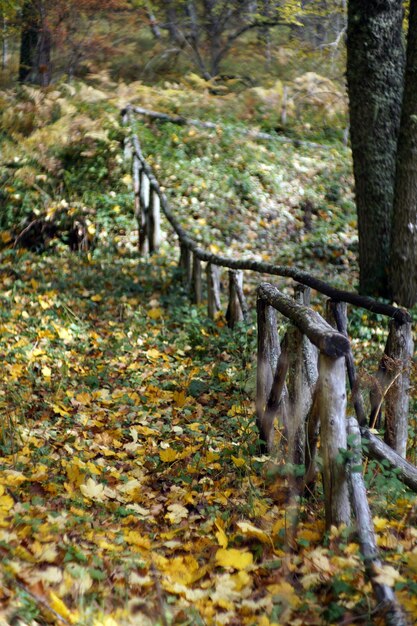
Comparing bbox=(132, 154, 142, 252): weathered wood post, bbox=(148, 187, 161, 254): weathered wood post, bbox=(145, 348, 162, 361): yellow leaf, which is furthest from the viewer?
bbox=(132, 154, 142, 252): weathered wood post

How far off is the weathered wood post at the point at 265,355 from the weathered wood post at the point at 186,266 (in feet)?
16.1

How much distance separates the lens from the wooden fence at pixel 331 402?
3.19 metres

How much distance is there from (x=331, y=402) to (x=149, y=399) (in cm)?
A: 337

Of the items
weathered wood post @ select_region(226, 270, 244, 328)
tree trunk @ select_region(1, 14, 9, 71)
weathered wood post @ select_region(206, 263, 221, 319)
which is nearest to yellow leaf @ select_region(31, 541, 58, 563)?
weathered wood post @ select_region(226, 270, 244, 328)

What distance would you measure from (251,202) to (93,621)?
38.2 feet

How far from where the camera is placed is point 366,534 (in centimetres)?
302

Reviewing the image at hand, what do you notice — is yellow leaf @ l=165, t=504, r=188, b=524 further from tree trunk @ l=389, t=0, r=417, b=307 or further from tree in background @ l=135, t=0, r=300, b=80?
tree in background @ l=135, t=0, r=300, b=80

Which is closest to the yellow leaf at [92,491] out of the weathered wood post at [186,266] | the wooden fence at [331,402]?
the wooden fence at [331,402]

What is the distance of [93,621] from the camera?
2695mm

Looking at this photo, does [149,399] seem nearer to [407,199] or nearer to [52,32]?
[407,199]

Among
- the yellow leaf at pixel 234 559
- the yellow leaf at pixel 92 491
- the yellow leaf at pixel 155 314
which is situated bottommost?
the yellow leaf at pixel 155 314

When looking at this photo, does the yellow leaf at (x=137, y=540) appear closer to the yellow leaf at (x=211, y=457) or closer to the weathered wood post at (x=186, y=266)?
the yellow leaf at (x=211, y=457)

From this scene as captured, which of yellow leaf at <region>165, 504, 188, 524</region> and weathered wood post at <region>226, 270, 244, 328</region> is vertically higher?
weathered wood post at <region>226, 270, 244, 328</region>

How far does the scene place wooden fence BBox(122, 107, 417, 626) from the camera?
3.19m
